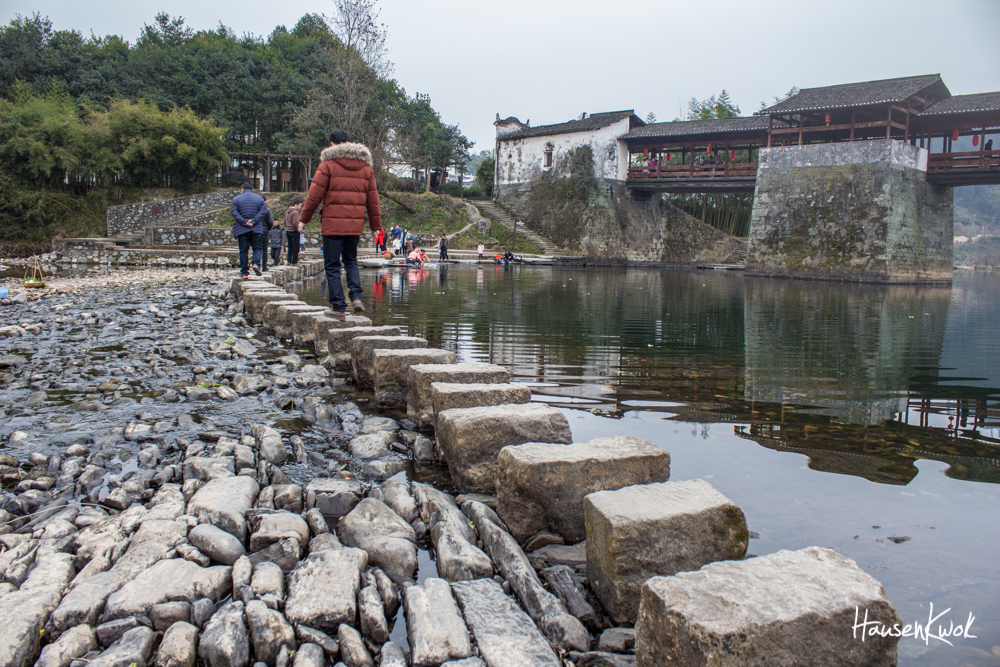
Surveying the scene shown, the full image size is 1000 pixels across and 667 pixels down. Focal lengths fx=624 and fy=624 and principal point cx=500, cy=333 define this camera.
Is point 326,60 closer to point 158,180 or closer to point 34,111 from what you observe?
point 158,180

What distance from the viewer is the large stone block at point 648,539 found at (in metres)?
1.86

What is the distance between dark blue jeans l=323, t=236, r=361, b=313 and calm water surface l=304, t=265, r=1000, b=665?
3.54 feet

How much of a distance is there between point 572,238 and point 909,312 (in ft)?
91.0

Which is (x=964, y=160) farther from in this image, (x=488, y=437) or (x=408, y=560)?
(x=408, y=560)

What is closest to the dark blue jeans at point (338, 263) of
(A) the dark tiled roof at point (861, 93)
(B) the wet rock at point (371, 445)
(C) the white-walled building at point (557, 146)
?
(B) the wet rock at point (371, 445)

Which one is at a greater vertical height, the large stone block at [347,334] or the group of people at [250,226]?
the group of people at [250,226]

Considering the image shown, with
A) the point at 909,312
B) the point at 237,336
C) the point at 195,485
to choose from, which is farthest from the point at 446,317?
the point at 909,312

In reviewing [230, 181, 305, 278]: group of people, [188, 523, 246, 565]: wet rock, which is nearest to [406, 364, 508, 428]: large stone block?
[188, 523, 246, 565]: wet rock

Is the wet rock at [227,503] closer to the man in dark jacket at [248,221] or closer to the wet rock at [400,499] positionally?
the wet rock at [400,499]

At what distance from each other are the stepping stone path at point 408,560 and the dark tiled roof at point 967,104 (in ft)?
95.9

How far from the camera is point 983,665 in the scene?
1.75 metres

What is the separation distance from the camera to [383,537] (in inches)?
90.6

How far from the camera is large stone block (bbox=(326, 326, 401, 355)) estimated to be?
203 inches

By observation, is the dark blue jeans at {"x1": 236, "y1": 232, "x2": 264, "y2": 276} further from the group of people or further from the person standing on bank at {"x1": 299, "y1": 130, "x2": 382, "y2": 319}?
the person standing on bank at {"x1": 299, "y1": 130, "x2": 382, "y2": 319}
